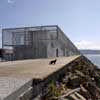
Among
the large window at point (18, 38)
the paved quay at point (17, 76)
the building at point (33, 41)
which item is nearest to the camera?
the paved quay at point (17, 76)

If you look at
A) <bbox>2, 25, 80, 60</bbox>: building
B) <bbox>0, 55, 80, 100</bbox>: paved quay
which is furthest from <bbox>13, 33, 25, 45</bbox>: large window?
<bbox>0, 55, 80, 100</bbox>: paved quay

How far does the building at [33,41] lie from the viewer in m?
17.0

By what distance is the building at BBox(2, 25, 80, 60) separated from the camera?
17.0 metres

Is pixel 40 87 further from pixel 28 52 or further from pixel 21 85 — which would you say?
pixel 28 52

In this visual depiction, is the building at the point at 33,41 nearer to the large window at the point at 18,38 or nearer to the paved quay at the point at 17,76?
the large window at the point at 18,38

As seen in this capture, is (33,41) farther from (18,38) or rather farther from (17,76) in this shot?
(17,76)

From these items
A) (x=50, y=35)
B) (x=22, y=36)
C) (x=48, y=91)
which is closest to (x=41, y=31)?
(x=50, y=35)

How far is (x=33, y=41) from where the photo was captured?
17516mm

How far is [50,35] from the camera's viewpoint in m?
17.3

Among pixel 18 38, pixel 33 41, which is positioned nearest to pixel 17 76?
pixel 33 41

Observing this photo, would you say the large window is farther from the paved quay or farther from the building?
the paved quay

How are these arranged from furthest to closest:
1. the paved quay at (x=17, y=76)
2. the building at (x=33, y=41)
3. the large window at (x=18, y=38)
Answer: the large window at (x=18, y=38) < the building at (x=33, y=41) < the paved quay at (x=17, y=76)

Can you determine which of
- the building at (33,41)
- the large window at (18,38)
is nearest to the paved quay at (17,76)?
the building at (33,41)

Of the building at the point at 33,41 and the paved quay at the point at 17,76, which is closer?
the paved quay at the point at 17,76
